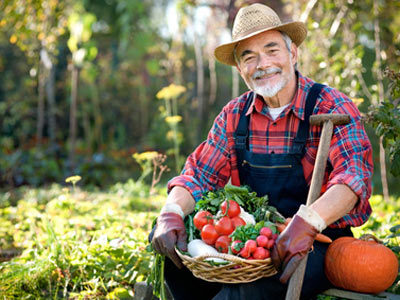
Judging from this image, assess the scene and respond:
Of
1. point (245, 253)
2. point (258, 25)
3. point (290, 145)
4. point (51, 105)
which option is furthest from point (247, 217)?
point (51, 105)

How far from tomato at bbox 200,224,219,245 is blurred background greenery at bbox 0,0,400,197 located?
4447mm

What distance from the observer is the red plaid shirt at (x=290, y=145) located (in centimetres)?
219

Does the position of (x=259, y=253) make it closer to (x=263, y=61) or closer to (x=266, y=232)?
(x=266, y=232)

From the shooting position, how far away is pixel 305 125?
2424 millimetres

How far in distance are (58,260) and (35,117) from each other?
690cm

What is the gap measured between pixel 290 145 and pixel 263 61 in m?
0.48

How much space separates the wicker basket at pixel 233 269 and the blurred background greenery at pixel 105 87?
15.2ft

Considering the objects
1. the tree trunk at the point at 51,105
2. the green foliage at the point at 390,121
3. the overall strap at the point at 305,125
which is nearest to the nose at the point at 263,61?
the overall strap at the point at 305,125

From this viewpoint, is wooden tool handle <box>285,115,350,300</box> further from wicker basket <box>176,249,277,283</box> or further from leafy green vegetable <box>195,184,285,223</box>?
leafy green vegetable <box>195,184,285,223</box>

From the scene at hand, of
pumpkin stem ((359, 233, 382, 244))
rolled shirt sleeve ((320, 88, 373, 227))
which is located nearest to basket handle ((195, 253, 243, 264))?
rolled shirt sleeve ((320, 88, 373, 227))

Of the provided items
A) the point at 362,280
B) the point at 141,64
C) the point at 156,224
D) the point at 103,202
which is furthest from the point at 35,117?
the point at 362,280

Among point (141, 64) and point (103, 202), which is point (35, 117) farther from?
point (103, 202)

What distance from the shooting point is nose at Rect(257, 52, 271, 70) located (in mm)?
2486

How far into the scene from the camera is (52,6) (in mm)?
7047
